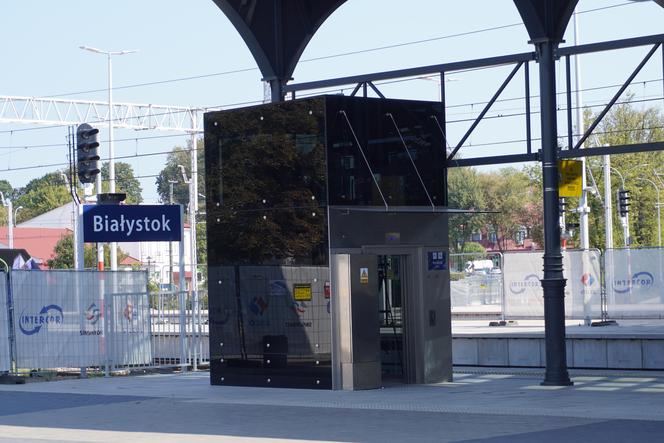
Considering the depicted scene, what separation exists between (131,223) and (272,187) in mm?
5003

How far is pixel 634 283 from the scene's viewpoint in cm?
3036

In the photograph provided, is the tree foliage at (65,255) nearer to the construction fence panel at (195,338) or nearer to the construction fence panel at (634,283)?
the construction fence panel at (634,283)

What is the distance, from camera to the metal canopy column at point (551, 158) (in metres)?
16.5

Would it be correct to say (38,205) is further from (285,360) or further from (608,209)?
(285,360)

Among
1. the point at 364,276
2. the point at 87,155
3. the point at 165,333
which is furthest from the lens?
the point at 87,155

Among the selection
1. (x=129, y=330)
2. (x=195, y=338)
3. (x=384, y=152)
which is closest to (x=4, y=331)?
(x=129, y=330)

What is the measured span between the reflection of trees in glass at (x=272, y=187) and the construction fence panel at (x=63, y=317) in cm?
415

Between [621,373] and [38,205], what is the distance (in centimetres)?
9867

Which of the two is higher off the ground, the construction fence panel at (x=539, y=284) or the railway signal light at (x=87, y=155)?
the railway signal light at (x=87, y=155)

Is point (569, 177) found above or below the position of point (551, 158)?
below

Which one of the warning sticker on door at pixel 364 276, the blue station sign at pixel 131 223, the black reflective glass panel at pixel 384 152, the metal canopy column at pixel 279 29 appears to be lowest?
the warning sticker on door at pixel 364 276

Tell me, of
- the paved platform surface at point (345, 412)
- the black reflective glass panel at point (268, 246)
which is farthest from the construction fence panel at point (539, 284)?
the black reflective glass panel at point (268, 246)

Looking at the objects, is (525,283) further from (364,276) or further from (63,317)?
(364,276)

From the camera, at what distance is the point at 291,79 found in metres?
19.1
